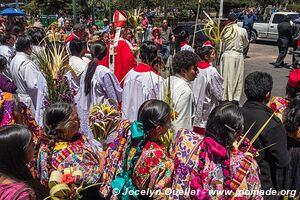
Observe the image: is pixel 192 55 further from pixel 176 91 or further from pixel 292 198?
pixel 292 198

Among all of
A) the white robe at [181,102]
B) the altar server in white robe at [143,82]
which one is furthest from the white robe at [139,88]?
the white robe at [181,102]

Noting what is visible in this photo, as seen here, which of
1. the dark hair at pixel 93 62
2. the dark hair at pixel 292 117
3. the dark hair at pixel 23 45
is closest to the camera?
the dark hair at pixel 292 117

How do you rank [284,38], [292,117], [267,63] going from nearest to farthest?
[292,117] < [284,38] < [267,63]

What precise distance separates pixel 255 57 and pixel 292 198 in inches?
491

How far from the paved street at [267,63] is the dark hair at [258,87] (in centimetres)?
513

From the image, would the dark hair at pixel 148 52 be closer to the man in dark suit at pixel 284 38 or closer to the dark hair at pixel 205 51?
the dark hair at pixel 205 51

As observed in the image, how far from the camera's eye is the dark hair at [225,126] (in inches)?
92.4

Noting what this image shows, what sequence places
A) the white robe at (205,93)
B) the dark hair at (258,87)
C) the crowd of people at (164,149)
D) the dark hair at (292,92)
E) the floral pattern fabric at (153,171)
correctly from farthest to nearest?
1. the white robe at (205,93)
2. the dark hair at (292,92)
3. the dark hair at (258,87)
4. the floral pattern fabric at (153,171)
5. the crowd of people at (164,149)

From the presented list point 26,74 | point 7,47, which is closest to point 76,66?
point 26,74

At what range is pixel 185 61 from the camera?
3795 millimetres

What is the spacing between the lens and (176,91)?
3.62 meters

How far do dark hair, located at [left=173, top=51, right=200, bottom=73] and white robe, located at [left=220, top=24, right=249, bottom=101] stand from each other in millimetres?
3877

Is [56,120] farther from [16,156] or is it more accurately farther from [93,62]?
[93,62]

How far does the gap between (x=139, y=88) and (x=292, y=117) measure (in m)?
1.98
